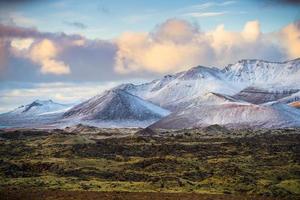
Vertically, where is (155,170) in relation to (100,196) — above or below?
above

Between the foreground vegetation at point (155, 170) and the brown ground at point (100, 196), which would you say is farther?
the foreground vegetation at point (155, 170)

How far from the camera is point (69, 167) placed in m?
68.7

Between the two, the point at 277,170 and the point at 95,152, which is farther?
the point at 95,152

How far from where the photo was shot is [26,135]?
475 ft

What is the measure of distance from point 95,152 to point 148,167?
21282 mm

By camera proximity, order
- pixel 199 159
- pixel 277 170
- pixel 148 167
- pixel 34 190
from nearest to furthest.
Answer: pixel 34 190 → pixel 277 170 → pixel 148 167 → pixel 199 159

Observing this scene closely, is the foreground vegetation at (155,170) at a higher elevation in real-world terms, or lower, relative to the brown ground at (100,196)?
higher

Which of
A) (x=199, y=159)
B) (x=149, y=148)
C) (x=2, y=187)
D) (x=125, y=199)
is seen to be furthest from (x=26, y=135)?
(x=125, y=199)

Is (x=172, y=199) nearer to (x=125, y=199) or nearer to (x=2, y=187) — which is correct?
(x=125, y=199)

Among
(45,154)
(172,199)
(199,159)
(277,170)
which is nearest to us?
(172,199)

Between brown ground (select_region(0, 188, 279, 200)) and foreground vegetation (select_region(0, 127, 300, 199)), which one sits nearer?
brown ground (select_region(0, 188, 279, 200))

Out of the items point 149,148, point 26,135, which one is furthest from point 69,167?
point 26,135

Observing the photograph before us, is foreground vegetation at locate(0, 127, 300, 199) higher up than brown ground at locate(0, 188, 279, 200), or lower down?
higher up

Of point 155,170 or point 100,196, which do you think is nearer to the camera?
point 100,196
